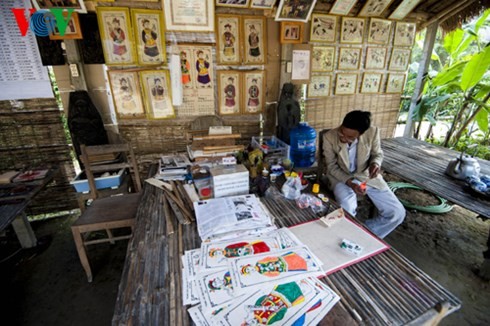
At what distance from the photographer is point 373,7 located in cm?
322

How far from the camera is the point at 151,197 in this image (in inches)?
73.4

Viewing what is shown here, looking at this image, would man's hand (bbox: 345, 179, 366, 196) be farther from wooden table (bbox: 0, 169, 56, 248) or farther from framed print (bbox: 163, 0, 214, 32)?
wooden table (bbox: 0, 169, 56, 248)

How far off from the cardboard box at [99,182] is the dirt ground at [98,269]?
0.67 metres

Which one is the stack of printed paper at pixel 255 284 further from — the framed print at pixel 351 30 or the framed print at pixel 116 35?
the framed print at pixel 351 30

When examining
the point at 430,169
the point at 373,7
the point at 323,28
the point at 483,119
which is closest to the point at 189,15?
the point at 323,28

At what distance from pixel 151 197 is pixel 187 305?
1.09 meters

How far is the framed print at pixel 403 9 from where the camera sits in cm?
324

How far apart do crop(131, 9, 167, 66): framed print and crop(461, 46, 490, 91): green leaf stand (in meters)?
4.03

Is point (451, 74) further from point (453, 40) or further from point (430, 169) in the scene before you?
point (430, 169)

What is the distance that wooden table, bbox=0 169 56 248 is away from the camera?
1.76 metres

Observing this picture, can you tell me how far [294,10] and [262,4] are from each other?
395 mm

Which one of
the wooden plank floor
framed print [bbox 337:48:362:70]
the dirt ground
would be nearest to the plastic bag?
the wooden plank floor

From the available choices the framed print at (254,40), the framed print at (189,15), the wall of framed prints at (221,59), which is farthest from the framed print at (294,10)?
the framed print at (189,15)

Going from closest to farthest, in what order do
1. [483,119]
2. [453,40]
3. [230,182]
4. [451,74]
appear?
[230,182] → [451,74] → [483,119] → [453,40]
